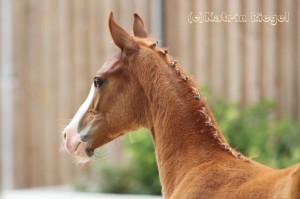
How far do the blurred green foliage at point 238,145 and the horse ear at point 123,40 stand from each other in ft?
11.1

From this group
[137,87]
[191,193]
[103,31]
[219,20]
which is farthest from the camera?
[103,31]

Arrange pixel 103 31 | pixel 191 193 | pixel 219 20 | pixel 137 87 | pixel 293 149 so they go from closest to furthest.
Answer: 1. pixel 191 193
2. pixel 137 87
3. pixel 293 149
4. pixel 219 20
5. pixel 103 31

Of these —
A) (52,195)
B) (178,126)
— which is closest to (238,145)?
(52,195)

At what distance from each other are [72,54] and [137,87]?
6.11 metres

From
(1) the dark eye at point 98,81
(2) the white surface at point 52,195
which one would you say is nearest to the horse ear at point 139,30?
(1) the dark eye at point 98,81

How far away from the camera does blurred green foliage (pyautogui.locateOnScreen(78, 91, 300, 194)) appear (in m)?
7.26

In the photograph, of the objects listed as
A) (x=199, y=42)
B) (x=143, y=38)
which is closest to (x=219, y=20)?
(x=199, y=42)

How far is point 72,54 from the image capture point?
9.64 m

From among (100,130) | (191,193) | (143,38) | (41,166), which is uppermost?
(143,38)

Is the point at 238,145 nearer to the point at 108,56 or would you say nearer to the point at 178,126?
the point at 108,56

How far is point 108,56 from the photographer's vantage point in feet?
30.8

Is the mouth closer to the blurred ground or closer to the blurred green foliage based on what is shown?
the blurred green foliage

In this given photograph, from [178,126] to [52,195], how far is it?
542cm

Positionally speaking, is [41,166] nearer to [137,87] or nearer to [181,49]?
[181,49]
